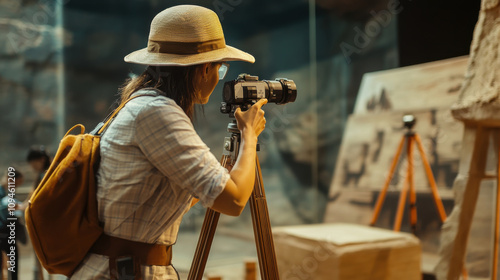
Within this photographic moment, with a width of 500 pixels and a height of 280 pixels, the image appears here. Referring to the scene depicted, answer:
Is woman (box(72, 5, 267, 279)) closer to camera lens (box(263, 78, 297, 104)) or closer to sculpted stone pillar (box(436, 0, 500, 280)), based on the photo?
camera lens (box(263, 78, 297, 104))

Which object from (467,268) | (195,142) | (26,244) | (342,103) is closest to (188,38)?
(195,142)

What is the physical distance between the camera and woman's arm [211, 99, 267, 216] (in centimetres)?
113

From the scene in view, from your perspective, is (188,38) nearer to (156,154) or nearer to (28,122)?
(156,154)

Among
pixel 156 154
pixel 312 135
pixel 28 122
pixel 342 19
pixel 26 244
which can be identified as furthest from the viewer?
pixel 312 135

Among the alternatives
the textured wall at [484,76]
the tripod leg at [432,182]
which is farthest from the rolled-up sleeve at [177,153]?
the tripod leg at [432,182]

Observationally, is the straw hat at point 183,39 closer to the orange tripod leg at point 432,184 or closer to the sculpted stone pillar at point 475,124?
the sculpted stone pillar at point 475,124

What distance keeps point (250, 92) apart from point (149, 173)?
49 centimetres

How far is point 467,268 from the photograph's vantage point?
131 inches

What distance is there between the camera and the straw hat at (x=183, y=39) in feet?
4.12

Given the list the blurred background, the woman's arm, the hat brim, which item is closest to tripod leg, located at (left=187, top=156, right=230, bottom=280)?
the woman's arm

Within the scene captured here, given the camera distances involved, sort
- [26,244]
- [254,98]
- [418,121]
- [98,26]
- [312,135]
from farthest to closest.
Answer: [312,135], [418,121], [98,26], [26,244], [254,98]

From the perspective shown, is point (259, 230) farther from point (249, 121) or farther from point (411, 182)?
point (411, 182)

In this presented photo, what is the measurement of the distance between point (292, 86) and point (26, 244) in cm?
237

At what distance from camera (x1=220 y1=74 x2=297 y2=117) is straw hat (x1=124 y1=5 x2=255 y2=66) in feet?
0.68
